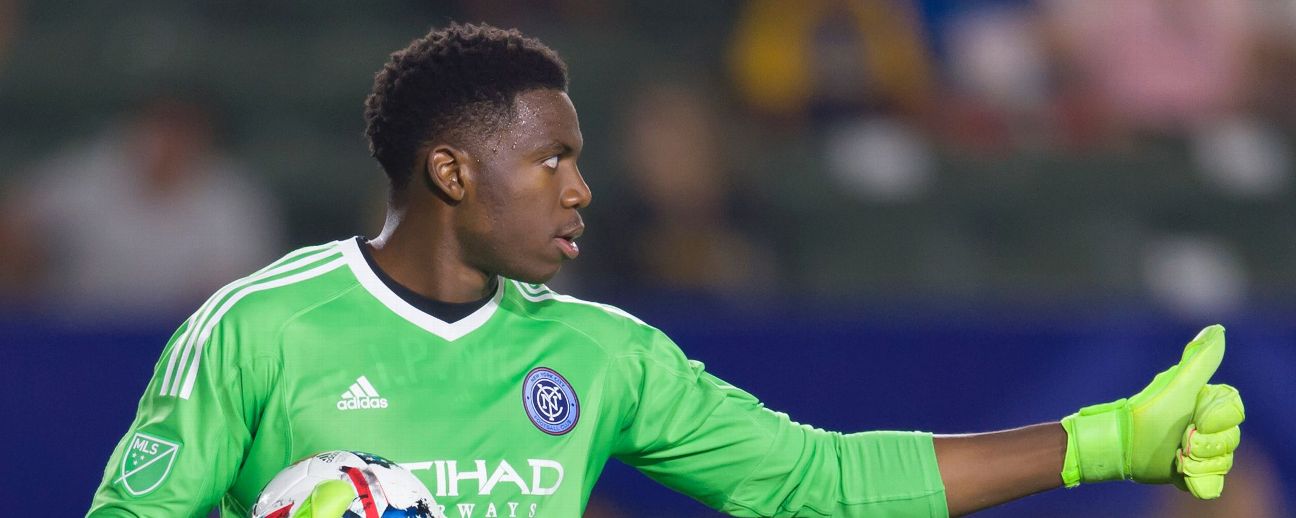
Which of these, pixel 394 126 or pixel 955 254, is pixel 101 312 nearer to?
pixel 394 126

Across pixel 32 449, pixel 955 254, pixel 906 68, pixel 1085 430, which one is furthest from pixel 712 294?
pixel 1085 430

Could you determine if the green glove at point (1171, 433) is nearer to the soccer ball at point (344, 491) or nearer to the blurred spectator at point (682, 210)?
the soccer ball at point (344, 491)

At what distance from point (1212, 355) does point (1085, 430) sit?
0.96 ft

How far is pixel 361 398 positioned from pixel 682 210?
414cm

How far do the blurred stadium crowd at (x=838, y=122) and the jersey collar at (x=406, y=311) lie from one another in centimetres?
389

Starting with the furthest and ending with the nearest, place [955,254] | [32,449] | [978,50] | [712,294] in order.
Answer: [978,50], [955,254], [712,294], [32,449]

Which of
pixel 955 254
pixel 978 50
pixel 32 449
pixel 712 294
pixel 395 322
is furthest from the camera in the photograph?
pixel 978 50

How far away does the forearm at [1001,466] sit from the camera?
348 cm

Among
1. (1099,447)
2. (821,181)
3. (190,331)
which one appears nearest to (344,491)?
(190,331)

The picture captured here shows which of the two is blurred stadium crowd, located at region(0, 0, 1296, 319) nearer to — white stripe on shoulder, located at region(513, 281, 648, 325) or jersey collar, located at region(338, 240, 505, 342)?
white stripe on shoulder, located at region(513, 281, 648, 325)

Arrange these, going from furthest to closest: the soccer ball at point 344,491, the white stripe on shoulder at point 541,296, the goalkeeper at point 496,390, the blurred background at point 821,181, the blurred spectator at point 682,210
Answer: the blurred spectator at point 682,210, the blurred background at point 821,181, the white stripe on shoulder at point 541,296, the goalkeeper at point 496,390, the soccer ball at point 344,491

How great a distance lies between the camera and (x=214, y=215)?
23.1 feet

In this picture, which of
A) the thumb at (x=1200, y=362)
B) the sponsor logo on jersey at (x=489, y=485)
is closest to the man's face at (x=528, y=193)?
the sponsor logo on jersey at (x=489, y=485)

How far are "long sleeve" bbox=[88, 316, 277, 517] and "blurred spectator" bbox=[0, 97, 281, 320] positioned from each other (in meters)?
3.81
